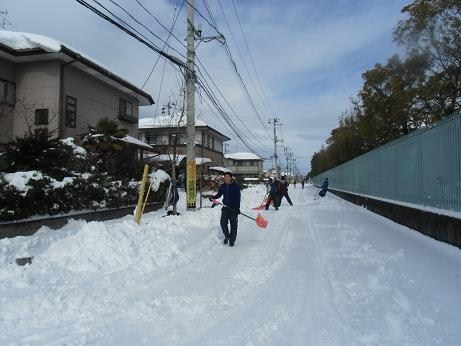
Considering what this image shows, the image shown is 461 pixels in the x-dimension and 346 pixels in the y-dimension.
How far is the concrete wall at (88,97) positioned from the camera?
74.8ft

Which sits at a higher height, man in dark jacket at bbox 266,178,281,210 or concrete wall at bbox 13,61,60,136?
concrete wall at bbox 13,61,60,136

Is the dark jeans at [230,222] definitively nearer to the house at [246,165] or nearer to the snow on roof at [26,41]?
the snow on roof at [26,41]

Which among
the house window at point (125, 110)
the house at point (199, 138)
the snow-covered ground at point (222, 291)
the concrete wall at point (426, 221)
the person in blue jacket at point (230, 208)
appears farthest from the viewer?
the house at point (199, 138)

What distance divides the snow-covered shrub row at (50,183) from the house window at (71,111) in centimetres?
754

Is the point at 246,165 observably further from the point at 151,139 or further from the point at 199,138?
the point at 151,139

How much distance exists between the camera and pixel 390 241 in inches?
433

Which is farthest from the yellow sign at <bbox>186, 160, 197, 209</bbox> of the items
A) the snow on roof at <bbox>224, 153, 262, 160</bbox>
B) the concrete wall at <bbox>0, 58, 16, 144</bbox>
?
the snow on roof at <bbox>224, 153, 262, 160</bbox>

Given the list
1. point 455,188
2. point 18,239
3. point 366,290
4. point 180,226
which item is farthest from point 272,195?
point 366,290

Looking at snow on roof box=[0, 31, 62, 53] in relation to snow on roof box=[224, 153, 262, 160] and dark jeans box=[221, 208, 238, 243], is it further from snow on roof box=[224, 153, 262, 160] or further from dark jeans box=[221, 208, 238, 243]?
snow on roof box=[224, 153, 262, 160]

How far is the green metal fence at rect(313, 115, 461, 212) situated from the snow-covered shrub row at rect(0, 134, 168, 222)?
31.2ft

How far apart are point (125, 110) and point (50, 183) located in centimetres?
1844

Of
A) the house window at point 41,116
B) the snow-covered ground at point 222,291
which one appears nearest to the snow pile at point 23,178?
the snow-covered ground at point 222,291

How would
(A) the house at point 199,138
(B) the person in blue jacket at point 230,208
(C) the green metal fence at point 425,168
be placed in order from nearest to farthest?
(C) the green metal fence at point 425,168, (B) the person in blue jacket at point 230,208, (A) the house at point 199,138

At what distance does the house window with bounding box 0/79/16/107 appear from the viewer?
2120 centimetres
